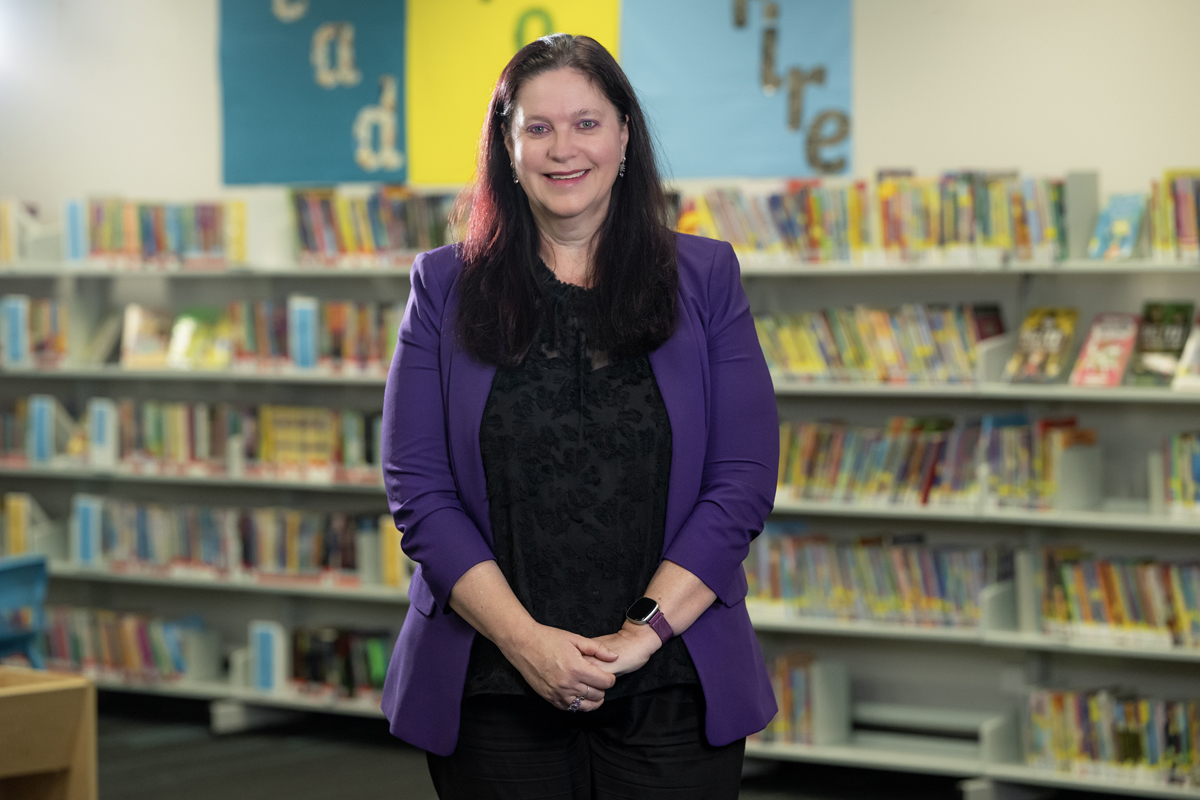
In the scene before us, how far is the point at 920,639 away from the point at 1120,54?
6.21 ft

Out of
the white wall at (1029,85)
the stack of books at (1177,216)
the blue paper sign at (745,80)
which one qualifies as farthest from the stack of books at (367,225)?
the stack of books at (1177,216)

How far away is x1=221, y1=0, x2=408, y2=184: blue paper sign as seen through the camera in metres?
4.84

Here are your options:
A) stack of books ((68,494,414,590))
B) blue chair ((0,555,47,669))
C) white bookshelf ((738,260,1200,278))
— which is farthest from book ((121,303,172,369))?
white bookshelf ((738,260,1200,278))

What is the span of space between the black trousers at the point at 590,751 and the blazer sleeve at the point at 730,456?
0.49 feet

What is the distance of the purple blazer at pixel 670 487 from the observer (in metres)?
1.44

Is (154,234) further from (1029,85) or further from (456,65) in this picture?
(1029,85)

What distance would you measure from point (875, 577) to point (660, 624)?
2.64m

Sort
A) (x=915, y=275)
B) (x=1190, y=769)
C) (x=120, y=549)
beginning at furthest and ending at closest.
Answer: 1. (x=120, y=549)
2. (x=915, y=275)
3. (x=1190, y=769)

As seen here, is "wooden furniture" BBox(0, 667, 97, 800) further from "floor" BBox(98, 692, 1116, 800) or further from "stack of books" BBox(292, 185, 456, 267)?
"stack of books" BBox(292, 185, 456, 267)

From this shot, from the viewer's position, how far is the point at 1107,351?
3.68 metres

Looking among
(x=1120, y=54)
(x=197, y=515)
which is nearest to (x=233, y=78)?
(x=197, y=515)

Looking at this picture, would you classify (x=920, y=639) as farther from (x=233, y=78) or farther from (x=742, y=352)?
(x=233, y=78)

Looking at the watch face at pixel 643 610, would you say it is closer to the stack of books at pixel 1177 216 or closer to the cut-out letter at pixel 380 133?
the stack of books at pixel 1177 216

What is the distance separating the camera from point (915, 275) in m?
4.15
